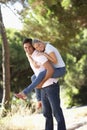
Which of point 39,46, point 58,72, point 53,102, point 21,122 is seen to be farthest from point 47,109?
point 21,122

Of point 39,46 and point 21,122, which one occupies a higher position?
point 39,46

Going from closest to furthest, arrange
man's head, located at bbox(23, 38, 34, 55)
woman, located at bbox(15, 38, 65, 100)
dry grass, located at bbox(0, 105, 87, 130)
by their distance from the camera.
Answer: woman, located at bbox(15, 38, 65, 100) < man's head, located at bbox(23, 38, 34, 55) < dry grass, located at bbox(0, 105, 87, 130)

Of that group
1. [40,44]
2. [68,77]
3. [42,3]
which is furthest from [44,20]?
[68,77]

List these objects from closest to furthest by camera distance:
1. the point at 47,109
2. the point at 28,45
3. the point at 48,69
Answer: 1. the point at 48,69
2. the point at 28,45
3. the point at 47,109

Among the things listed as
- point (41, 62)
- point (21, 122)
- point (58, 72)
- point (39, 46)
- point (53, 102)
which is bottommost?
point (21, 122)

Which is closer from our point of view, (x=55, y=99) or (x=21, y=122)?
(x=55, y=99)

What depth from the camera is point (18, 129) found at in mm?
8102

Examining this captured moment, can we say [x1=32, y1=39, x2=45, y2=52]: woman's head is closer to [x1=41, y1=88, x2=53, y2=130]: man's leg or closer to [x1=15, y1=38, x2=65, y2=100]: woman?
[x1=15, y1=38, x2=65, y2=100]: woman

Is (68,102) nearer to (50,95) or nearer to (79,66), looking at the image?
(79,66)

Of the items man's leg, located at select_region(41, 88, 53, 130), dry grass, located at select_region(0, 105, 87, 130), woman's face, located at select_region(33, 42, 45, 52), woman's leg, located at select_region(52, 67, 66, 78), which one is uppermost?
woman's face, located at select_region(33, 42, 45, 52)

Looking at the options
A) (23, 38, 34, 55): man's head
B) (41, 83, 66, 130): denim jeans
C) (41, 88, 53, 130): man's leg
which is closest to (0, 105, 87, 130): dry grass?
(41, 88, 53, 130): man's leg

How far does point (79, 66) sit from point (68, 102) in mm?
2564

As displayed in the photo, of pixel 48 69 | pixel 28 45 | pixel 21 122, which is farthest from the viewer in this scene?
pixel 21 122

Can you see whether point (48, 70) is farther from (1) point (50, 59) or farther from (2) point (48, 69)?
(1) point (50, 59)
